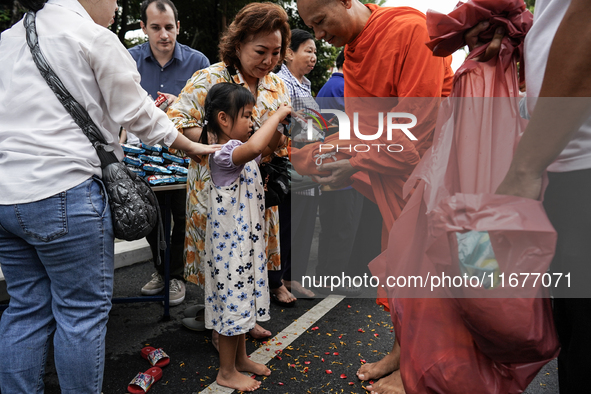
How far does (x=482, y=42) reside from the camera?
4.52 feet

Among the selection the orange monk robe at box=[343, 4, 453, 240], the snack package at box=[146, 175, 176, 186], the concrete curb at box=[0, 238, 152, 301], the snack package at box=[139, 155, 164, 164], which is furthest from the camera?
the concrete curb at box=[0, 238, 152, 301]

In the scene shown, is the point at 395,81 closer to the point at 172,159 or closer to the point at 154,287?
the point at 172,159

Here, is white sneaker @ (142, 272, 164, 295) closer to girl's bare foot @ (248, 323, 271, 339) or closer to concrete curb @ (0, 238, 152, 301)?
concrete curb @ (0, 238, 152, 301)

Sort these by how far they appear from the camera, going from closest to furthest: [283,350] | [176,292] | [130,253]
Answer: [283,350] → [176,292] → [130,253]

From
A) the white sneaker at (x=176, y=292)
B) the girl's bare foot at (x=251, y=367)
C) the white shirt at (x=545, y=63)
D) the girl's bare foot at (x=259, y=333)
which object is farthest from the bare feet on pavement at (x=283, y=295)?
the white shirt at (x=545, y=63)

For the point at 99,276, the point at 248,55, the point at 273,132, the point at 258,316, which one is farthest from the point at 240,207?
the point at 248,55

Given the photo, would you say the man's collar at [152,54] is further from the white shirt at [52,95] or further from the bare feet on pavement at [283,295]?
the white shirt at [52,95]

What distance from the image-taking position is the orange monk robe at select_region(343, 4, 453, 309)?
1.89 m

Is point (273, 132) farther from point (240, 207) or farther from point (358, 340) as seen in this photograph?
point (358, 340)

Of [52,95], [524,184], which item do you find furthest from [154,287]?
[524,184]

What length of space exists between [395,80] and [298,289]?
2189 millimetres

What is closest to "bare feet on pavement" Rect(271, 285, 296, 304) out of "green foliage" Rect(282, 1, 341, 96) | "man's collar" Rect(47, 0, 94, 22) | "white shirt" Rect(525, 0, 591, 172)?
"man's collar" Rect(47, 0, 94, 22)

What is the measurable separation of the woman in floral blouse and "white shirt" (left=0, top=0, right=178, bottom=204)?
2.94 ft

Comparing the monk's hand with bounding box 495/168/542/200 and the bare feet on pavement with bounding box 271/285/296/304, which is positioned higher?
the monk's hand with bounding box 495/168/542/200
